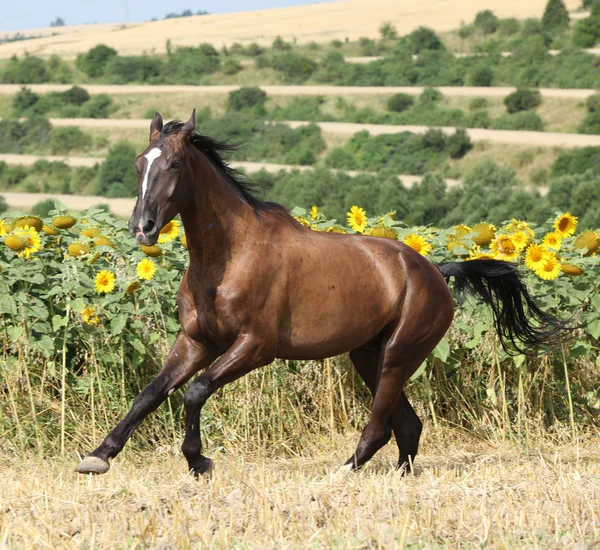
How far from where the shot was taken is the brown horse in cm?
553

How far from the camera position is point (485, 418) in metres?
7.75

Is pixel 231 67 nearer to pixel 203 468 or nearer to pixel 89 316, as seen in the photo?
pixel 89 316

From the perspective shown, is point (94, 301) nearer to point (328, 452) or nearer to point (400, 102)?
point (328, 452)

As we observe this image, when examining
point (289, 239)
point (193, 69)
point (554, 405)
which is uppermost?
point (289, 239)

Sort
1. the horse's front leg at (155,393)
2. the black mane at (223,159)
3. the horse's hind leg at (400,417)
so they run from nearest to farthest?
the horse's front leg at (155,393), the black mane at (223,159), the horse's hind leg at (400,417)

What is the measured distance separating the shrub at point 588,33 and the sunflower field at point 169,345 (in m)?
59.3

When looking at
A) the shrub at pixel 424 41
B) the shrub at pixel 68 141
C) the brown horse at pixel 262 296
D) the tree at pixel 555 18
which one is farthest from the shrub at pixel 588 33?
the brown horse at pixel 262 296

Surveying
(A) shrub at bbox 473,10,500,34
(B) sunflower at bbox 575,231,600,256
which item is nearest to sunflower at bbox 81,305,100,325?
(B) sunflower at bbox 575,231,600,256

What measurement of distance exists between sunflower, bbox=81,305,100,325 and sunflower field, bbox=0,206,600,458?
0.03 feet

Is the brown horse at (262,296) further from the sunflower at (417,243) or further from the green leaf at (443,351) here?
the sunflower at (417,243)

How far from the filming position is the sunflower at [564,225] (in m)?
7.70

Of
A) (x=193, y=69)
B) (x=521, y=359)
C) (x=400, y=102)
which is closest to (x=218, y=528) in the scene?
(x=521, y=359)

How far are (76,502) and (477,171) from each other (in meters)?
39.9

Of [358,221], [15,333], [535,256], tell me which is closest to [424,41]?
[358,221]
